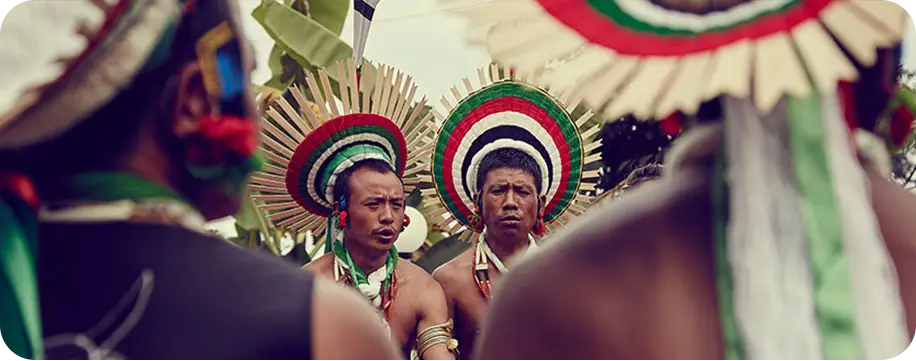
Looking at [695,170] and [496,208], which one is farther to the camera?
[496,208]

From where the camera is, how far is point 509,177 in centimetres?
557

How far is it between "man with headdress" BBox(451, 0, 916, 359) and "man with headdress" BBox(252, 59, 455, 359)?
3.70 m

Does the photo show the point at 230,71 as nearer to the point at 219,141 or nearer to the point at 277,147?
the point at 219,141

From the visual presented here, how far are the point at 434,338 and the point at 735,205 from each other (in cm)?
389

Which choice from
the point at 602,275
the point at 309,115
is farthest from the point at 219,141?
the point at 309,115

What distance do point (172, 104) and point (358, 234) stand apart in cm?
385

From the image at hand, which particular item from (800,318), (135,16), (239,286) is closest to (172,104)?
(135,16)

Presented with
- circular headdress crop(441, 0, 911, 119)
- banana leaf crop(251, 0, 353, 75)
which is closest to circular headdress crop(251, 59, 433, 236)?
banana leaf crop(251, 0, 353, 75)

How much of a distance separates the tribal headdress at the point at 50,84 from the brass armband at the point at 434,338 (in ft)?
12.7

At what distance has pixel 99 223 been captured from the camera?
4.64 feet

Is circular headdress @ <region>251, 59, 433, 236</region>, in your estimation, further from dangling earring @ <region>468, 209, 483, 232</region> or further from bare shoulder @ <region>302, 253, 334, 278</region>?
dangling earring @ <region>468, 209, 483, 232</region>

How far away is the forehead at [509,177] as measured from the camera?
219 inches

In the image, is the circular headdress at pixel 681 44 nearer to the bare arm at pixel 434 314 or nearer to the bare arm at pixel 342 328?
the bare arm at pixel 342 328

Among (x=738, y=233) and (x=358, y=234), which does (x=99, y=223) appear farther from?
(x=358, y=234)
